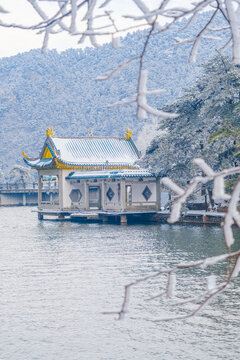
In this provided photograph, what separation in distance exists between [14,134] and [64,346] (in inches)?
5628

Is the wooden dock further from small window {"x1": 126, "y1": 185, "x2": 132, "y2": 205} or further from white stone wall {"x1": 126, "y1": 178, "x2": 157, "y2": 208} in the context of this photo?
small window {"x1": 126, "y1": 185, "x2": 132, "y2": 205}

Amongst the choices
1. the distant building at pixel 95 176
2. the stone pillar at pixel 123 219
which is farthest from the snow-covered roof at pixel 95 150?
the stone pillar at pixel 123 219

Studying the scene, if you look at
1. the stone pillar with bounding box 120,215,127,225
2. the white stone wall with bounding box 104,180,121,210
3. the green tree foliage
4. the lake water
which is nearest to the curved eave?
the white stone wall with bounding box 104,180,121,210

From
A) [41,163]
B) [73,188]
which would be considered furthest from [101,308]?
[41,163]

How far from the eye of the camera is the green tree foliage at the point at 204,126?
28.7 meters

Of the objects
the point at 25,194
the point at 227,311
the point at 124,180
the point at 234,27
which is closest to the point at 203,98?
the point at 124,180

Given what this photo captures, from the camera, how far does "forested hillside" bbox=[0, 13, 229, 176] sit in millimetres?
143125

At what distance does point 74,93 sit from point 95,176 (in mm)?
129137

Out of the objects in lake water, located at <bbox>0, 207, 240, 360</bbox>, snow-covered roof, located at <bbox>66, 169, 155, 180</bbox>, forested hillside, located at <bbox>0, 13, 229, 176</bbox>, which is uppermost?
forested hillside, located at <bbox>0, 13, 229, 176</bbox>

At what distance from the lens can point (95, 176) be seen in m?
37.3

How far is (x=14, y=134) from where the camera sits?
149500mm

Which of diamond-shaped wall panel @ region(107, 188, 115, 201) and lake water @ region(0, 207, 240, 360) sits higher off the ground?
diamond-shaped wall panel @ region(107, 188, 115, 201)

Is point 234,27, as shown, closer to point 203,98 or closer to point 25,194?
point 203,98

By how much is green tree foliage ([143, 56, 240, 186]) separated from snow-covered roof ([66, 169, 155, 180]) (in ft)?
4.67
